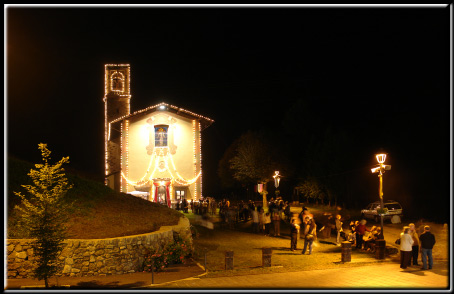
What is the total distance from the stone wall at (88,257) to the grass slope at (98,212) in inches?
26.1

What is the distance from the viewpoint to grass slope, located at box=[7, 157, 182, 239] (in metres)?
14.2

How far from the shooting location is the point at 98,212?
16156 mm

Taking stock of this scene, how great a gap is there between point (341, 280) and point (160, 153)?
26667 mm

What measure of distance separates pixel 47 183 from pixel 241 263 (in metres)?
6.96

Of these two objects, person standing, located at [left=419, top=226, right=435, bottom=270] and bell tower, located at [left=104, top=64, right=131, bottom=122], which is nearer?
person standing, located at [left=419, top=226, right=435, bottom=270]

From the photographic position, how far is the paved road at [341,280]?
33.3 ft

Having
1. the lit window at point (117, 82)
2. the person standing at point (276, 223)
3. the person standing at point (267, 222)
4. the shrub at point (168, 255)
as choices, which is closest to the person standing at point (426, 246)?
the shrub at point (168, 255)

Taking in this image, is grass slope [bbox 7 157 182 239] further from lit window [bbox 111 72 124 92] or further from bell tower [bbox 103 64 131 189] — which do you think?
lit window [bbox 111 72 124 92]

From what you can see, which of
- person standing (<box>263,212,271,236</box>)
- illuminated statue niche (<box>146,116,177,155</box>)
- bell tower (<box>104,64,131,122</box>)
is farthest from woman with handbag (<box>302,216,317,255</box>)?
bell tower (<box>104,64,131,122</box>)

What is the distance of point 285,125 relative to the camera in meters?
52.6

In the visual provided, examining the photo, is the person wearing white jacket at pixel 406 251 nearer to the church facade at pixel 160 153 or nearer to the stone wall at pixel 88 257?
the stone wall at pixel 88 257

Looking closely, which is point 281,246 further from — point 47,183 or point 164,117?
point 164,117

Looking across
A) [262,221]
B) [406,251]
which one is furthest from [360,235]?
[262,221]

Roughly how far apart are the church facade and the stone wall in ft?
70.1
